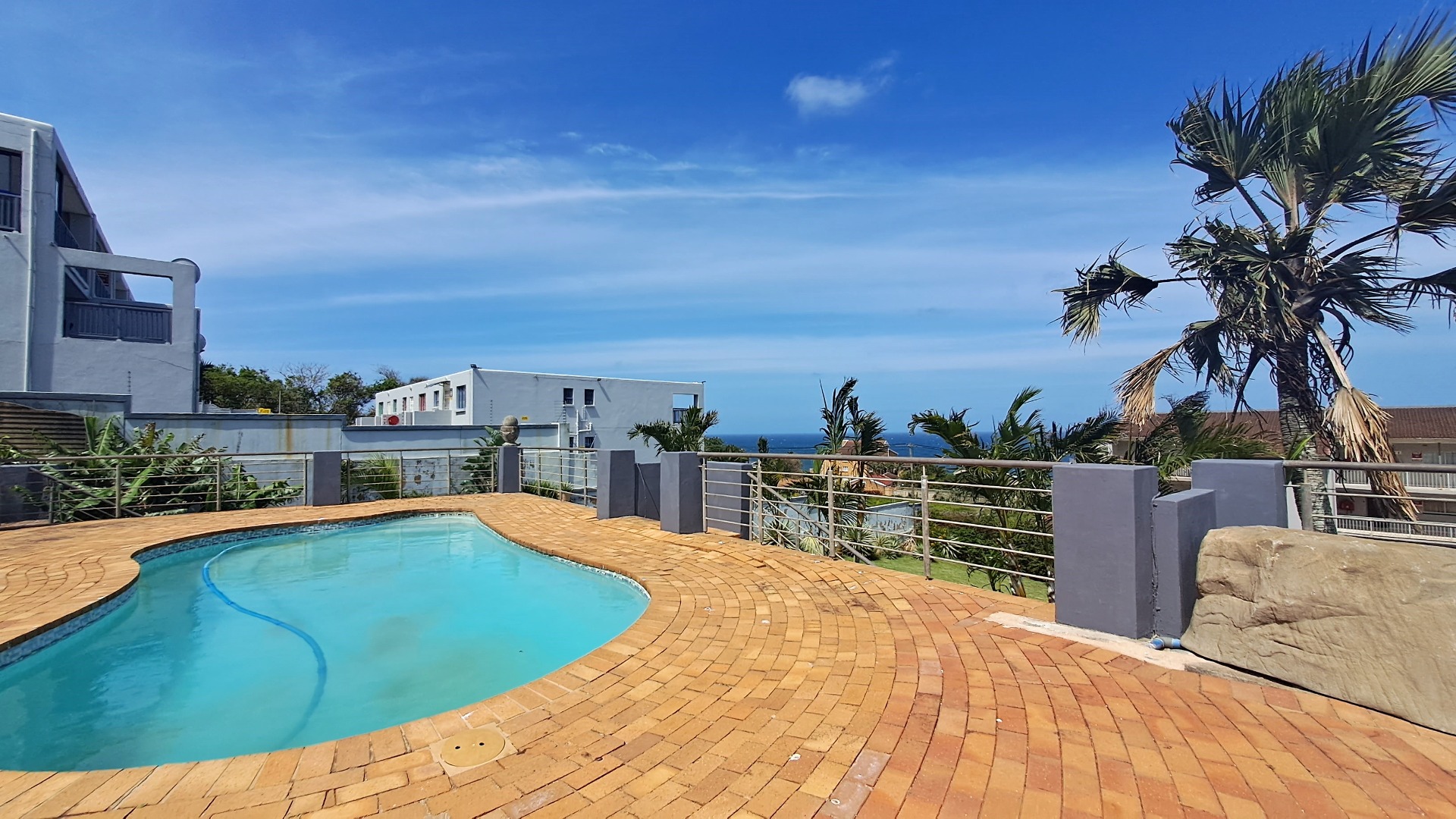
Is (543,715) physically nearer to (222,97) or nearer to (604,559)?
(604,559)

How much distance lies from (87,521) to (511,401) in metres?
17.5

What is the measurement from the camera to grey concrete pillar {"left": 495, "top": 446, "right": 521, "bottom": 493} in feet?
39.8

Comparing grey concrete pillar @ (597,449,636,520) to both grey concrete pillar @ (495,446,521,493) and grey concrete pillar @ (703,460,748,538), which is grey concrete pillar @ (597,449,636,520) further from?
grey concrete pillar @ (495,446,521,493)

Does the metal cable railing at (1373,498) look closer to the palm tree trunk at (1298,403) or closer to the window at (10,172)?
the palm tree trunk at (1298,403)

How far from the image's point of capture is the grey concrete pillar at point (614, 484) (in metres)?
8.55

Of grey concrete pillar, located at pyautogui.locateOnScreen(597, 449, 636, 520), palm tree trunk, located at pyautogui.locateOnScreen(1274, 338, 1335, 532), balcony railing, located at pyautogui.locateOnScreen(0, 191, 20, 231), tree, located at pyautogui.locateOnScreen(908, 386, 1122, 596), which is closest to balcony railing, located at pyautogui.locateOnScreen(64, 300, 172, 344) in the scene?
balcony railing, located at pyautogui.locateOnScreen(0, 191, 20, 231)

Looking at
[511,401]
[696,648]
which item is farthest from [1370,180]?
[511,401]

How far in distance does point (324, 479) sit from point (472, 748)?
9785 millimetres

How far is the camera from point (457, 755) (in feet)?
7.99

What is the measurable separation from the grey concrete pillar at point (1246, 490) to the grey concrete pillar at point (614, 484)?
6486 mm

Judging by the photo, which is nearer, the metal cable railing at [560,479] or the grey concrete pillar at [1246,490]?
the grey concrete pillar at [1246,490]

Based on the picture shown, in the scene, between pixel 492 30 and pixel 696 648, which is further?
pixel 492 30

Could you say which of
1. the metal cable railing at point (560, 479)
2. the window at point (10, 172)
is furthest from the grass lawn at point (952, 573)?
the window at point (10, 172)

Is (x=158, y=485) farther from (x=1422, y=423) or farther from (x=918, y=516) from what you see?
(x=1422, y=423)
